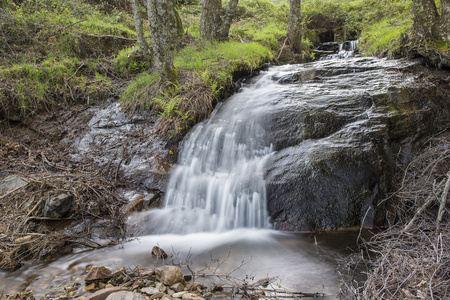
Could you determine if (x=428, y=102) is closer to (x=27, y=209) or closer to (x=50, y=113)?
(x=27, y=209)

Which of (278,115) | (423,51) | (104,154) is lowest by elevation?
(104,154)

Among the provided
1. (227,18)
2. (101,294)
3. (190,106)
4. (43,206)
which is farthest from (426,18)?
(43,206)

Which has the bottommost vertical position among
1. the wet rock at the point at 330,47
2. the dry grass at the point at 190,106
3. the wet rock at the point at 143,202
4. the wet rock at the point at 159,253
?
the wet rock at the point at 159,253

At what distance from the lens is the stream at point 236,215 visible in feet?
10.3

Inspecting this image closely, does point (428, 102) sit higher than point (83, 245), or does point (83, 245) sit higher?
point (428, 102)

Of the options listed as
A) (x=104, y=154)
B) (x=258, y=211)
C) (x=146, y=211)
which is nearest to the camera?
(x=258, y=211)

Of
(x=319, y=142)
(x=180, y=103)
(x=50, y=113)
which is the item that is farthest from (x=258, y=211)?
(x=50, y=113)

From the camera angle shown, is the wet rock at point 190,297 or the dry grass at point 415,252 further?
the wet rock at point 190,297

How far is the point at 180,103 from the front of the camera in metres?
6.34

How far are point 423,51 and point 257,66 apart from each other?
14.8 feet

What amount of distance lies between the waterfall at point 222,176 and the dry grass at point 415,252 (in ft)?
6.30

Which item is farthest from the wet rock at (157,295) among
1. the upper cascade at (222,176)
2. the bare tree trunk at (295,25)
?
the bare tree trunk at (295,25)

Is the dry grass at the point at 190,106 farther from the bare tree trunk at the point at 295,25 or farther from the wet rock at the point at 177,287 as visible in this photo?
the bare tree trunk at the point at 295,25

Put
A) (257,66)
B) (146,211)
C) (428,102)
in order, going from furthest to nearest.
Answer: (257,66) < (428,102) < (146,211)
